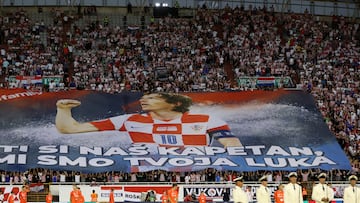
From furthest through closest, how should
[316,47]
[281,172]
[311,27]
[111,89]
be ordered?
[311,27] → [316,47] → [111,89] → [281,172]

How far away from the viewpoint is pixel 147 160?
148 ft

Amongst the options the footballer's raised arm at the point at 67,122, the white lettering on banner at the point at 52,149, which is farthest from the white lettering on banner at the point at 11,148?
the footballer's raised arm at the point at 67,122

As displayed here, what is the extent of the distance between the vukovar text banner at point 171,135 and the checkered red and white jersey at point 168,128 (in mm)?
A: 64

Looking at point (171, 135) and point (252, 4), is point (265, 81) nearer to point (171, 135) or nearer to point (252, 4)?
point (171, 135)

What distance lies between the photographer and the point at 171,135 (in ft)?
156

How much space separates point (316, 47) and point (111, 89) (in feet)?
58.8

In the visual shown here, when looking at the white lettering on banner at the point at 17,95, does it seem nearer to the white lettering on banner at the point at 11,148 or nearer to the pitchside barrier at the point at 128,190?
the white lettering on banner at the point at 11,148

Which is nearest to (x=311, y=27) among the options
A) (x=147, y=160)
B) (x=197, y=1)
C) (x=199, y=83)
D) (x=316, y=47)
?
(x=316, y=47)

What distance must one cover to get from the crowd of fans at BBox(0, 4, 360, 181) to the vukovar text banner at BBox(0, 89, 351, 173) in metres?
1.83

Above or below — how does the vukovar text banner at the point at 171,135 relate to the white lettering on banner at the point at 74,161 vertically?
above

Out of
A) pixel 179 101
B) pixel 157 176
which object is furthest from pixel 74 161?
pixel 179 101

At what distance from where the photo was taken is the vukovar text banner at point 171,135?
147 ft

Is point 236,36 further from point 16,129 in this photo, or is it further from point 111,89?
point 16,129

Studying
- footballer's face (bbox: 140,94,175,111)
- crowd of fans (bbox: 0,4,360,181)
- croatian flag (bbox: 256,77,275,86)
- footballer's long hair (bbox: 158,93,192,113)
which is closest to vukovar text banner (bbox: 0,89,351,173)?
footballer's face (bbox: 140,94,175,111)
